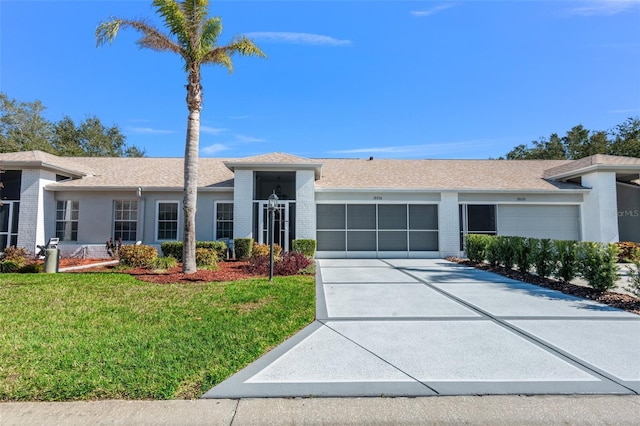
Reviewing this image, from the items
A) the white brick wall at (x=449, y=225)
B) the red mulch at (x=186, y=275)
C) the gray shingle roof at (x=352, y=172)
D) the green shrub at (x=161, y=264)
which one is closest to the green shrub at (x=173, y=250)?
the red mulch at (x=186, y=275)

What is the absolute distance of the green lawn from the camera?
338cm

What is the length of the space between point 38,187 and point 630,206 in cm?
2738

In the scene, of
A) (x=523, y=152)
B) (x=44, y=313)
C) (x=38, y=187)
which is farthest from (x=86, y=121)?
(x=523, y=152)

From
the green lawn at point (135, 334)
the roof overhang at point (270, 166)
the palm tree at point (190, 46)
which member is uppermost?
the palm tree at point (190, 46)

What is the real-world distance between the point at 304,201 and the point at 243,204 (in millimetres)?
2635

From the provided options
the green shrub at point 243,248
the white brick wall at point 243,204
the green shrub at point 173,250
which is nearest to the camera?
the green shrub at point 173,250

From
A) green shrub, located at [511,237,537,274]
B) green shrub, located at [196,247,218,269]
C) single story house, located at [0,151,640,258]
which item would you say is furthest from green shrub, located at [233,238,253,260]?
green shrub, located at [511,237,537,274]

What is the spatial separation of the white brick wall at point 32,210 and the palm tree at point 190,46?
7.90 metres

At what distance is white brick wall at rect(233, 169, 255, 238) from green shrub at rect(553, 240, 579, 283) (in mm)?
10757

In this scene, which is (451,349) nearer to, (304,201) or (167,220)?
(304,201)

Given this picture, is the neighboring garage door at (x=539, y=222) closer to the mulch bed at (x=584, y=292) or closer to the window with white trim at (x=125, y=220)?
the mulch bed at (x=584, y=292)

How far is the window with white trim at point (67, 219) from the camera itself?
570 inches

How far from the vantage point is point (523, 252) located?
10406 millimetres

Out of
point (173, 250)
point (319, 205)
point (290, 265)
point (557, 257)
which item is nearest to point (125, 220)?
point (173, 250)
